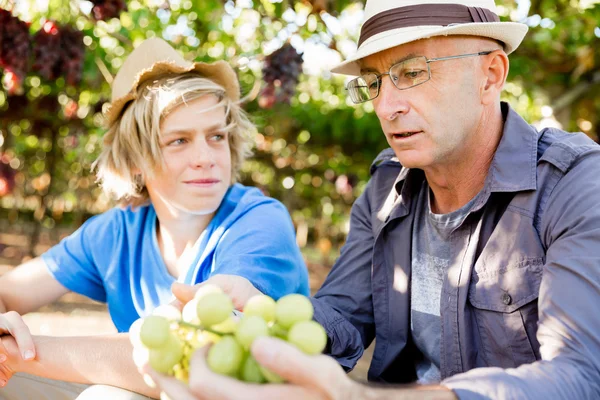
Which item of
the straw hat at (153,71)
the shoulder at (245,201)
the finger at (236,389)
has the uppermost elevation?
the straw hat at (153,71)

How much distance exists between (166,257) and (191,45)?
8.66 feet

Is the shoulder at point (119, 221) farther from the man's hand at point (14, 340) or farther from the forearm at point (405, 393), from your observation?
the forearm at point (405, 393)

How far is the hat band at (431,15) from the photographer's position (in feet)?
6.29

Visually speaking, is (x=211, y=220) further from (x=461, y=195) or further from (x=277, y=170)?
(x=277, y=170)

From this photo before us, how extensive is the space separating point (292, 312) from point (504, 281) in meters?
0.96

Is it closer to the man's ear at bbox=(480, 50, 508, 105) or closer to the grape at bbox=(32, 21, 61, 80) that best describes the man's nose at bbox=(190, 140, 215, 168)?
the man's ear at bbox=(480, 50, 508, 105)

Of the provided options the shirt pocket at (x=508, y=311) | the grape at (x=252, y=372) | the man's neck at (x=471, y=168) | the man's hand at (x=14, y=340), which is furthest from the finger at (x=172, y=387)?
the man's neck at (x=471, y=168)

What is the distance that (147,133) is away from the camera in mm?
2488

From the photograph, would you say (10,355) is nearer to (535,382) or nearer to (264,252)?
(264,252)

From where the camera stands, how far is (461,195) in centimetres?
203

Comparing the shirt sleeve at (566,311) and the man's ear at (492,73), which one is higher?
the man's ear at (492,73)

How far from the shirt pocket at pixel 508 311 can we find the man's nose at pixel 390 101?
0.56 m

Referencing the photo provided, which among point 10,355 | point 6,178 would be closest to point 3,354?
point 10,355

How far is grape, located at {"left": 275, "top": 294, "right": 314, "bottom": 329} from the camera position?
1.06 metres
